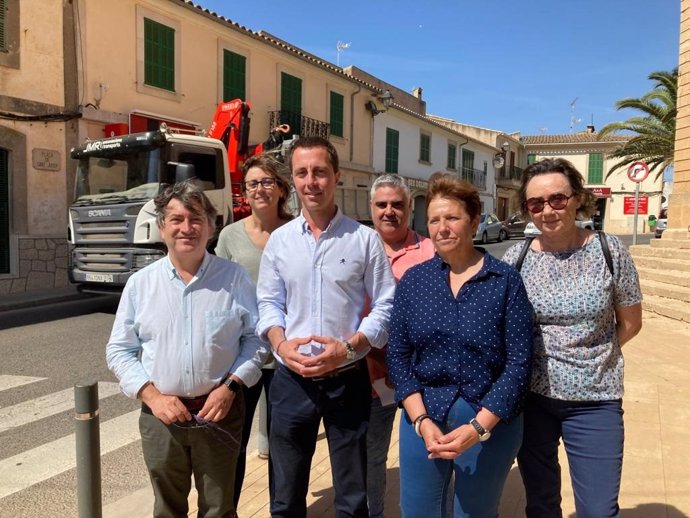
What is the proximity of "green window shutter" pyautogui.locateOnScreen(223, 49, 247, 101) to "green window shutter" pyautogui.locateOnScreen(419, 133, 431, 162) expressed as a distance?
12967 millimetres

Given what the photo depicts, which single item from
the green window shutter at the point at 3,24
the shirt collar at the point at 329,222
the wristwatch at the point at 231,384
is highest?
the green window shutter at the point at 3,24

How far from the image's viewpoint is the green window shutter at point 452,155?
3019cm

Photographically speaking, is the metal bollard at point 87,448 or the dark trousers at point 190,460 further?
the dark trousers at point 190,460

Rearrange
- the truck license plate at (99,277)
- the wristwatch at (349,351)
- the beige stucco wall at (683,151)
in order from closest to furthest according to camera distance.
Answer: the wristwatch at (349,351) < the truck license plate at (99,277) < the beige stucco wall at (683,151)

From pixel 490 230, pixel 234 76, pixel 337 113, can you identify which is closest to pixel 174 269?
pixel 234 76

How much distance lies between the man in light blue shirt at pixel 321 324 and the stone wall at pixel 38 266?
10.1m

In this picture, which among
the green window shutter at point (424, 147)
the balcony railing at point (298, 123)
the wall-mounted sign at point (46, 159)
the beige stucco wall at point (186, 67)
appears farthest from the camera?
the green window shutter at point (424, 147)

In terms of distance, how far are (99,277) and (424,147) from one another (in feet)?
70.1

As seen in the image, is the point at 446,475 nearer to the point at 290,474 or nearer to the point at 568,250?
the point at 290,474

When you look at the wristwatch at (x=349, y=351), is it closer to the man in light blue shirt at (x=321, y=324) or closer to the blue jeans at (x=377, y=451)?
the man in light blue shirt at (x=321, y=324)

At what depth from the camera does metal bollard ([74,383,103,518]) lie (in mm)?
1977

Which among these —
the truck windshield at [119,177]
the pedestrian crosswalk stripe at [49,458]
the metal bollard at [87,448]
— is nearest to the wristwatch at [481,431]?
the metal bollard at [87,448]

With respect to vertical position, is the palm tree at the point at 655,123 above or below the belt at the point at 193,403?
above

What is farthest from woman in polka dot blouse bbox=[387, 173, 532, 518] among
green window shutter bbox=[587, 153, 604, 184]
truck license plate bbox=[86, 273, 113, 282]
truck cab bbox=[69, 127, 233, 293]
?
green window shutter bbox=[587, 153, 604, 184]
